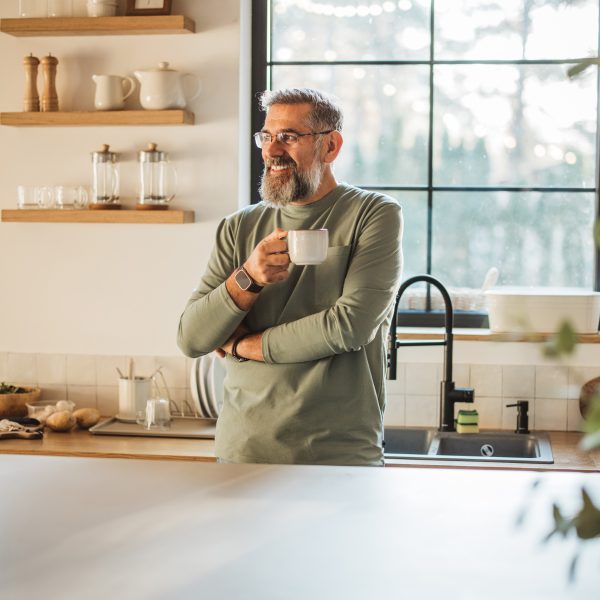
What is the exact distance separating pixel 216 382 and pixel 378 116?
1186mm

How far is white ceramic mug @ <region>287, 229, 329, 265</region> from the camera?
2062mm

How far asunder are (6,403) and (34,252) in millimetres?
591

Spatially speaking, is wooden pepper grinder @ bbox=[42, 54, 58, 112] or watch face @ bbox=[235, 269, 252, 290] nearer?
watch face @ bbox=[235, 269, 252, 290]

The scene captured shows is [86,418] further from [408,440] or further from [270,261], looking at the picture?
[270,261]

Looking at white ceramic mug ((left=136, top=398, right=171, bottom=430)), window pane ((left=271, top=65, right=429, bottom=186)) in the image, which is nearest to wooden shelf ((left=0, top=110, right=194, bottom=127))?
window pane ((left=271, top=65, right=429, bottom=186))

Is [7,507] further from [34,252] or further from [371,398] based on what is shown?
[34,252]

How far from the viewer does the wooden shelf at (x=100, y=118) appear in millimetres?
3389

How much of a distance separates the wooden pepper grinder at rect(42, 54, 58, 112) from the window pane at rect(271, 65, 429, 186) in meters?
0.81

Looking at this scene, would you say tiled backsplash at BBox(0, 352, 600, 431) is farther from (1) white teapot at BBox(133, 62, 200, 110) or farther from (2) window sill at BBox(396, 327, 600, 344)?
(1) white teapot at BBox(133, 62, 200, 110)

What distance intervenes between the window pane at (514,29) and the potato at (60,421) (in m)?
1.87

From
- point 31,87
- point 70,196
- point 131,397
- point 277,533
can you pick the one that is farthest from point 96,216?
point 277,533

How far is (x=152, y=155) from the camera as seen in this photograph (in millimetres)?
3463

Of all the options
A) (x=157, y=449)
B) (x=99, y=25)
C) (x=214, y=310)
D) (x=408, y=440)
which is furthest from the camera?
(x=99, y=25)

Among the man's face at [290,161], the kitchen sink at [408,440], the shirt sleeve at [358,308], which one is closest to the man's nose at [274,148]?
the man's face at [290,161]
